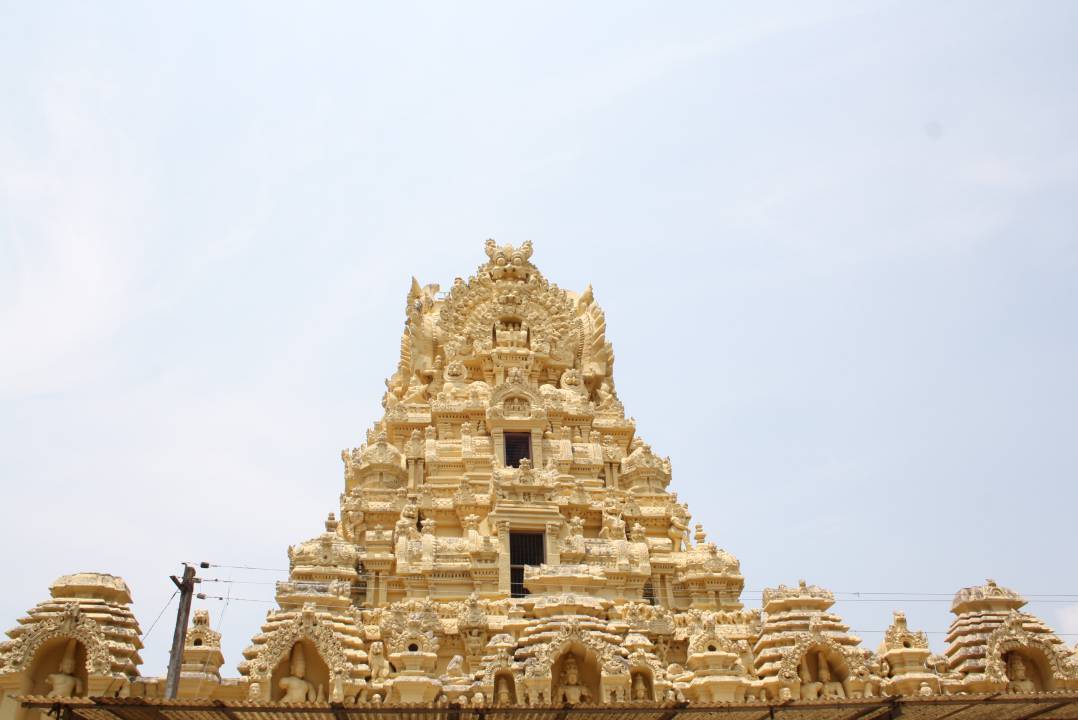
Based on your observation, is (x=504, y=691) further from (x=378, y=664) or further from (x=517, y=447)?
(x=517, y=447)

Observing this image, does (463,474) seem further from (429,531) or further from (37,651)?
(37,651)

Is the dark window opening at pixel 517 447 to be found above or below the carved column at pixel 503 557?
above

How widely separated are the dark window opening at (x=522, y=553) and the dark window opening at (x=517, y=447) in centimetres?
486

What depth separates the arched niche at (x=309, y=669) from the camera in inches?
1009

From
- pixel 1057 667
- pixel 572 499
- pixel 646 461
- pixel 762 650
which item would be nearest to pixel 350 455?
pixel 572 499

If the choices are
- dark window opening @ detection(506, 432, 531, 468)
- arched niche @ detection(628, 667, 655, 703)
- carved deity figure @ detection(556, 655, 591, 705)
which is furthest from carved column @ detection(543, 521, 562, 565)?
arched niche @ detection(628, 667, 655, 703)

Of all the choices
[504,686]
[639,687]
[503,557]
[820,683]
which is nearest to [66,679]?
[504,686]

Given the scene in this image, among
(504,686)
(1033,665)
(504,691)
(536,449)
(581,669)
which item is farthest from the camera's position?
(536,449)

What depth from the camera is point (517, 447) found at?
127 ft

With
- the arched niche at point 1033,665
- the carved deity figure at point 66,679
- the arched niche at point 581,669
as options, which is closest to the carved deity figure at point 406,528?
the arched niche at point 581,669

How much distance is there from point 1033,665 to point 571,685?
1337 cm

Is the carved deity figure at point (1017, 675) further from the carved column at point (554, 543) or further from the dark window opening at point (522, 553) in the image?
the dark window opening at point (522, 553)

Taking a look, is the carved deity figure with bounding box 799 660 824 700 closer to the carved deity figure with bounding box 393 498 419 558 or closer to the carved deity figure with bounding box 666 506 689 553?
the carved deity figure with bounding box 666 506 689 553

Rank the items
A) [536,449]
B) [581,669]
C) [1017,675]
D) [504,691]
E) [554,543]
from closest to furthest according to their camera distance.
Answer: [504,691], [581,669], [1017,675], [554,543], [536,449]
